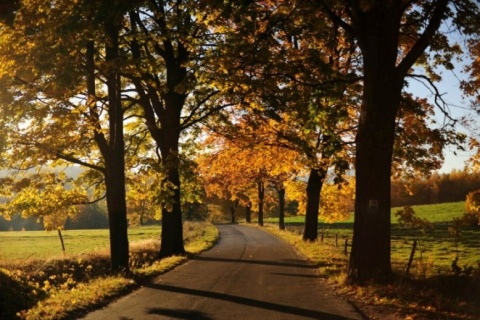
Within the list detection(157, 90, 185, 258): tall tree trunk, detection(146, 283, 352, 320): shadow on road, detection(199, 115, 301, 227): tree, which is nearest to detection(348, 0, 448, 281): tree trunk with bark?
detection(146, 283, 352, 320): shadow on road

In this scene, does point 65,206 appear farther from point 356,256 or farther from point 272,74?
point 356,256

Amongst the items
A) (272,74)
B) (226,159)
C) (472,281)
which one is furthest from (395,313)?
(226,159)

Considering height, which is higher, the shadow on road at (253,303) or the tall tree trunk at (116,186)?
the tall tree trunk at (116,186)

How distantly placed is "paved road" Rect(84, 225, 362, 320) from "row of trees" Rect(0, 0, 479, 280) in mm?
1893

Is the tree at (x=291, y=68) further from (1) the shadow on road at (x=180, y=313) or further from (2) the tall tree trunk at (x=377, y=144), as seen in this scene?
(1) the shadow on road at (x=180, y=313)

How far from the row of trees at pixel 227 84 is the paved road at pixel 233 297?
6.21ft

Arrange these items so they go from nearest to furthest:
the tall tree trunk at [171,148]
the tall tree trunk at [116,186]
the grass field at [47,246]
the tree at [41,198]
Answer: the tall tree trunk at [116,186] < the tree at [41,198] < the tall tree trunk at [171,148] < the grass field at [47,246]

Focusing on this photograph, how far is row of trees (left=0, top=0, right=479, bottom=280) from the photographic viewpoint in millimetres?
11438

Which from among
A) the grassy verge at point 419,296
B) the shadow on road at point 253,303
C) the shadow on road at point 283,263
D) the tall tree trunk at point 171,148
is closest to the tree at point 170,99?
the tall tree trunk at point 171,148

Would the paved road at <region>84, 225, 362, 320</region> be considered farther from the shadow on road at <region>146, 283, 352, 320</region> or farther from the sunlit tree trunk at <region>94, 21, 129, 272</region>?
the sunlit tree trunk at <region>94, 21, 129, 272</region>

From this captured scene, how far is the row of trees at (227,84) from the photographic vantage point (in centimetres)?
1144

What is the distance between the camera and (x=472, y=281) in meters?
9.86

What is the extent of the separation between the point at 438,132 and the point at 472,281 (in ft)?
24.8

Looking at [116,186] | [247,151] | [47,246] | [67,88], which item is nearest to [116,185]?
[116,186]
